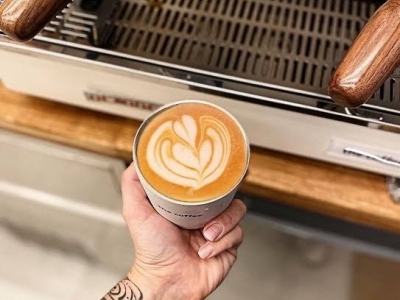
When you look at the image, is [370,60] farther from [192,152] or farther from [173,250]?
[173,250]

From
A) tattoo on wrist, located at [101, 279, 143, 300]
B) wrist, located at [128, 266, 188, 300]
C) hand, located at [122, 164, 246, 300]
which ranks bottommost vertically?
tattoo on wrist, located at [101, 279, 143, 300]

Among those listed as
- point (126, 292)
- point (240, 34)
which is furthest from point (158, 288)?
point (240, 34)

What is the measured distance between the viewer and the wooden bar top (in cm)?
64

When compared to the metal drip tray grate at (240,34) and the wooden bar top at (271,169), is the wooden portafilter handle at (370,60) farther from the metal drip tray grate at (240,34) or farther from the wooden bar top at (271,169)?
the wooden bar top at (271,169)

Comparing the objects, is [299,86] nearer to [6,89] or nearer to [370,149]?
[370,149]

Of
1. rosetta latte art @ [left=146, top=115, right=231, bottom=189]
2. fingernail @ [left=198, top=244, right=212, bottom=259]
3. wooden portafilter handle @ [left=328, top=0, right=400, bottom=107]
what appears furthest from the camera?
fingernail @ [left=198, top=244, right=212, bottom=259]

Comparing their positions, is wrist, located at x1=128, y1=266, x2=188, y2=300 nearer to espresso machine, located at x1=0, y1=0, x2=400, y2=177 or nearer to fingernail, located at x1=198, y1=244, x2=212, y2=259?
fingernail, located at x1=198, y1=244, x2=212, y2=259

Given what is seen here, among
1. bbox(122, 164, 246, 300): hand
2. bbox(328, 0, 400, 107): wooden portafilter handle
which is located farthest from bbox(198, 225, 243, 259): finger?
bbox(328, 0, 400, 107): wooden portafilter handle

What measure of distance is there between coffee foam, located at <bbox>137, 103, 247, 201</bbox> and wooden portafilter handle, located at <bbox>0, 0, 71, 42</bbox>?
0.13 meters

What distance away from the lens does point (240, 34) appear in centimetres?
58

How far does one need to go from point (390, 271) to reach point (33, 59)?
28.9 inches

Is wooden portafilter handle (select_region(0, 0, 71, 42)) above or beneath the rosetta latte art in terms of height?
above

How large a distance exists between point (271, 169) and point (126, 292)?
0.22 m

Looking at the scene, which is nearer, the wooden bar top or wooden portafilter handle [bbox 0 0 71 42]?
wooden portafilter handle [bbox 0 0 71 42]
